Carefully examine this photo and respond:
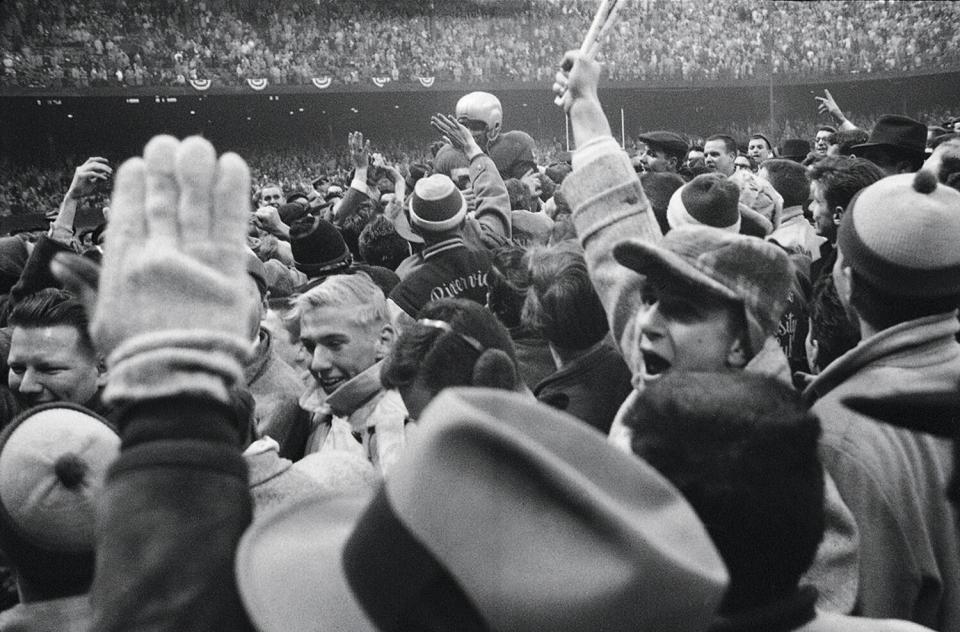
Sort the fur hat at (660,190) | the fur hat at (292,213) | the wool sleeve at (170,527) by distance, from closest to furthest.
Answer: the wool sleeve at (170,527)
the fur hat at (660,190)
the fur hat at (292,213)

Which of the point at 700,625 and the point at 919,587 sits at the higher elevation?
the point at 700,625

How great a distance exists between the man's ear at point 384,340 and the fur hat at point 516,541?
230 cm

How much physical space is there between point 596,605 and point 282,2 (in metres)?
27.5

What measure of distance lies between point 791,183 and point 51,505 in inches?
191

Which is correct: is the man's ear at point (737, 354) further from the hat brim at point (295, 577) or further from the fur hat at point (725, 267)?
the hat brim at point (295, 577)

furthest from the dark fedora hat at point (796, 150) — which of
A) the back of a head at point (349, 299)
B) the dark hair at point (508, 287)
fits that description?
the back of a head at point (349, 299)

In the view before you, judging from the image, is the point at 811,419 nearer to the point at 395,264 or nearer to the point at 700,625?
the point at 700,625

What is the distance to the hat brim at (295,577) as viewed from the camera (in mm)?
1088

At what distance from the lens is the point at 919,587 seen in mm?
1884

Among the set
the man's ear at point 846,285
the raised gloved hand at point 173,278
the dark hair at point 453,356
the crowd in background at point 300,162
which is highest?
the raised gloved hand at point 173,278

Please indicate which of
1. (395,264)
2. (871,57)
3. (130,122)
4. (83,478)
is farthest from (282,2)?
(83,478)

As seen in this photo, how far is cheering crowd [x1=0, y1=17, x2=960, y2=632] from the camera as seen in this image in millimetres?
952

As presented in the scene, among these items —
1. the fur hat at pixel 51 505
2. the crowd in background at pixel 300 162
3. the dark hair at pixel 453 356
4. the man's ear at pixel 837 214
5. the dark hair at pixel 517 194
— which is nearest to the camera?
the fur hat at pixel 51 505

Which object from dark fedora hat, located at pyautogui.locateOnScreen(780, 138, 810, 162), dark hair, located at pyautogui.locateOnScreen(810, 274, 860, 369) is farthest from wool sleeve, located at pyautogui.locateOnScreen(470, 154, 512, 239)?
dark fedora hat, located at pyautogui.locateOnScreen(780, 138, 810, 162)
